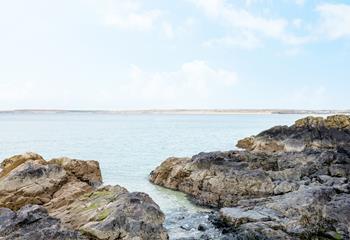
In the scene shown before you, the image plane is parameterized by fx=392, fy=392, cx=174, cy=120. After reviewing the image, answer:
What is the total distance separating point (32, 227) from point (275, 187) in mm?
15563

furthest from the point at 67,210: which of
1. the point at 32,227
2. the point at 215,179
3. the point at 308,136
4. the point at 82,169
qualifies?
the point at 308,136

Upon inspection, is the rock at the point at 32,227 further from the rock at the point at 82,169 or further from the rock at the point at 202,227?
the rock at the point at 82,169

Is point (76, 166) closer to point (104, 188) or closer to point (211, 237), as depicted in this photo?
point (104, 188)

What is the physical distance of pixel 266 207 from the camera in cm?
1948

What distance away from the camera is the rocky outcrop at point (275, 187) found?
56.9ft

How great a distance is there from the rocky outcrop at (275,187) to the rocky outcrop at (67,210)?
439 cm

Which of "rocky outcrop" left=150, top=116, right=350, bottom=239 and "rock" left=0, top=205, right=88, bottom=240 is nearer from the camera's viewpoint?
"rock" left=0, top=205, right=88, bottom=240

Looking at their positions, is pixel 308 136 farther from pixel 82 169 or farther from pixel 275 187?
pixel 82 169

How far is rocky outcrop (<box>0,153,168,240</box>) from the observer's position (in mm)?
15031

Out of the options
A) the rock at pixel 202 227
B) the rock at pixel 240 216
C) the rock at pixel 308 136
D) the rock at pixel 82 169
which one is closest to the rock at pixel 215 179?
the rock at pixel 240 216

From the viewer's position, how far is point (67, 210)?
18734 mm

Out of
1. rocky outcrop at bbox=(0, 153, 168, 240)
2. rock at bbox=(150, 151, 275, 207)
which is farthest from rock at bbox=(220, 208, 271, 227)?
rock at bbox=(150, 151, 275, 207)

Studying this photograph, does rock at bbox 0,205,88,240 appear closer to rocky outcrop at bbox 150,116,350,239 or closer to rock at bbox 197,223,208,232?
rock at bbox 197,223,208,232

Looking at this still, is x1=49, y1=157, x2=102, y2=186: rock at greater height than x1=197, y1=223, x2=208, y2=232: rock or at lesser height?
greater
